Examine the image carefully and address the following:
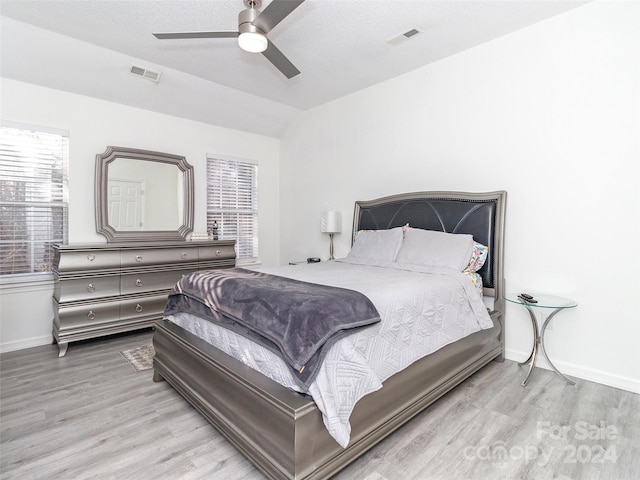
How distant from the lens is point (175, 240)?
440 centimetres

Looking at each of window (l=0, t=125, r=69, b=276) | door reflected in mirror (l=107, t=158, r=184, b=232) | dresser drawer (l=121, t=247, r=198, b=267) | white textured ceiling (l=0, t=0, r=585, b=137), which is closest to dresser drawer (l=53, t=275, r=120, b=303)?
dresser drawer (l=121, t=247, r=198, b=267)

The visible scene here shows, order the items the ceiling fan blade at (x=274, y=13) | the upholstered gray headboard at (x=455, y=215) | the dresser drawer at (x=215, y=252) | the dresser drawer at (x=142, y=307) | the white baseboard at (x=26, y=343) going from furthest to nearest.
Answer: the dresser drawer at (x=215, y=252) → the dresser drawer at (x=142, y=307) → the white baseboard at (x=26, y=343) → the upholstered gray headboard at (x=455, y=215) → the ceiling fan blade at (x=274, y=13)

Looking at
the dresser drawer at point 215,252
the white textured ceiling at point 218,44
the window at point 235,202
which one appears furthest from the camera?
the window at point 235,202

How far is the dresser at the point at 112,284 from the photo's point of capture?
10.7ft

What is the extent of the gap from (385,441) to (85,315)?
10.1ft

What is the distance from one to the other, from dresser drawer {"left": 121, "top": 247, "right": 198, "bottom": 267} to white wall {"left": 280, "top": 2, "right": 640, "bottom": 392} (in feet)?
8.69

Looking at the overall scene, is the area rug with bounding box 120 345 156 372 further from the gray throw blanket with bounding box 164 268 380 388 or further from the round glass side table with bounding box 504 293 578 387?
the round glass side table with bounding box 504 293 578 387

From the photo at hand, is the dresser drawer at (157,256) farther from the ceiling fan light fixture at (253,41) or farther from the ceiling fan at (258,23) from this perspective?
the ceiling fan light fixture at (253,41)

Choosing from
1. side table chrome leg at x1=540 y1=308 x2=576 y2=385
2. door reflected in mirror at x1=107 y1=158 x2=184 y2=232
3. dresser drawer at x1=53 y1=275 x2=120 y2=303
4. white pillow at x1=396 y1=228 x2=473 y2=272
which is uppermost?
door reflected in mirror at x1=107 y1=158 x2=184 y2=232

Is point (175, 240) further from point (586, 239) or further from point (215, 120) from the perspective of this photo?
point (586, 239)

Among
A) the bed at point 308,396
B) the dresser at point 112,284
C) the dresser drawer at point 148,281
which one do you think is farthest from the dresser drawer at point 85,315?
the bed at point 308,396

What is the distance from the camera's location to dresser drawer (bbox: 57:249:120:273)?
325 centimetres

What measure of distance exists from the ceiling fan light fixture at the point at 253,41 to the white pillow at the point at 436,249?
2058 mm

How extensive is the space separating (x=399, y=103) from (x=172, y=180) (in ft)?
9.81
